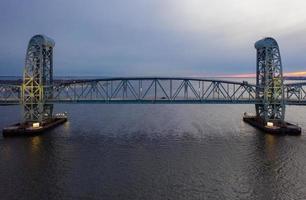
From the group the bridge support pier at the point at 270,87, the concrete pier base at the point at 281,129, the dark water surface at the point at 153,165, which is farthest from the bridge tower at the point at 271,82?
the dark water surface at the point at 153,165

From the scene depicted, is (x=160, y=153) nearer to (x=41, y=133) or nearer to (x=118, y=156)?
Answer: (x=118, y=156)

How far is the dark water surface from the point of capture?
4684 centimetres

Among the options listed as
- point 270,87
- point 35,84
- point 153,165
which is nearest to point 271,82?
point 270,87

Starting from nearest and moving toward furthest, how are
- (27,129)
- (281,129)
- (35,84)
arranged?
(27,129)
(281,129)
(35,84)

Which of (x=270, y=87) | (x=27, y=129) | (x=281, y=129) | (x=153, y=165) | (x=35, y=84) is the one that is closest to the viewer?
(x=153, y=165)

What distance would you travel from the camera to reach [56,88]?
344 feet

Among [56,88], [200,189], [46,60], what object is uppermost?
[46,60]

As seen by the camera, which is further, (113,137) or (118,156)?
(113,137)

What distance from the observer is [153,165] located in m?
59.0

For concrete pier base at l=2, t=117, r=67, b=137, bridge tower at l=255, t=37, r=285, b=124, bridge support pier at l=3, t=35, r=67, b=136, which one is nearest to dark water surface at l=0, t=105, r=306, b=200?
concrete pier base at l=2, t=117, r=67, b=137

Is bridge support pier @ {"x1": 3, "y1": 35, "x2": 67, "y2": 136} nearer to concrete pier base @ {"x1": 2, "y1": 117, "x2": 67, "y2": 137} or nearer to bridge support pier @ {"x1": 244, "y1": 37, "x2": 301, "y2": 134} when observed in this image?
concrete pier base @ {"x1": 2, "y1": 117, "x2": 67, "y2": 137}

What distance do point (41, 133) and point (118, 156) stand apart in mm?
30442

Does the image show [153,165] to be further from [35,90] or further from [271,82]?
[271,82]

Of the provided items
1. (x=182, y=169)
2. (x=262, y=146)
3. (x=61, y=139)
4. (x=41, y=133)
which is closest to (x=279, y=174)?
(x=182, y=169)
